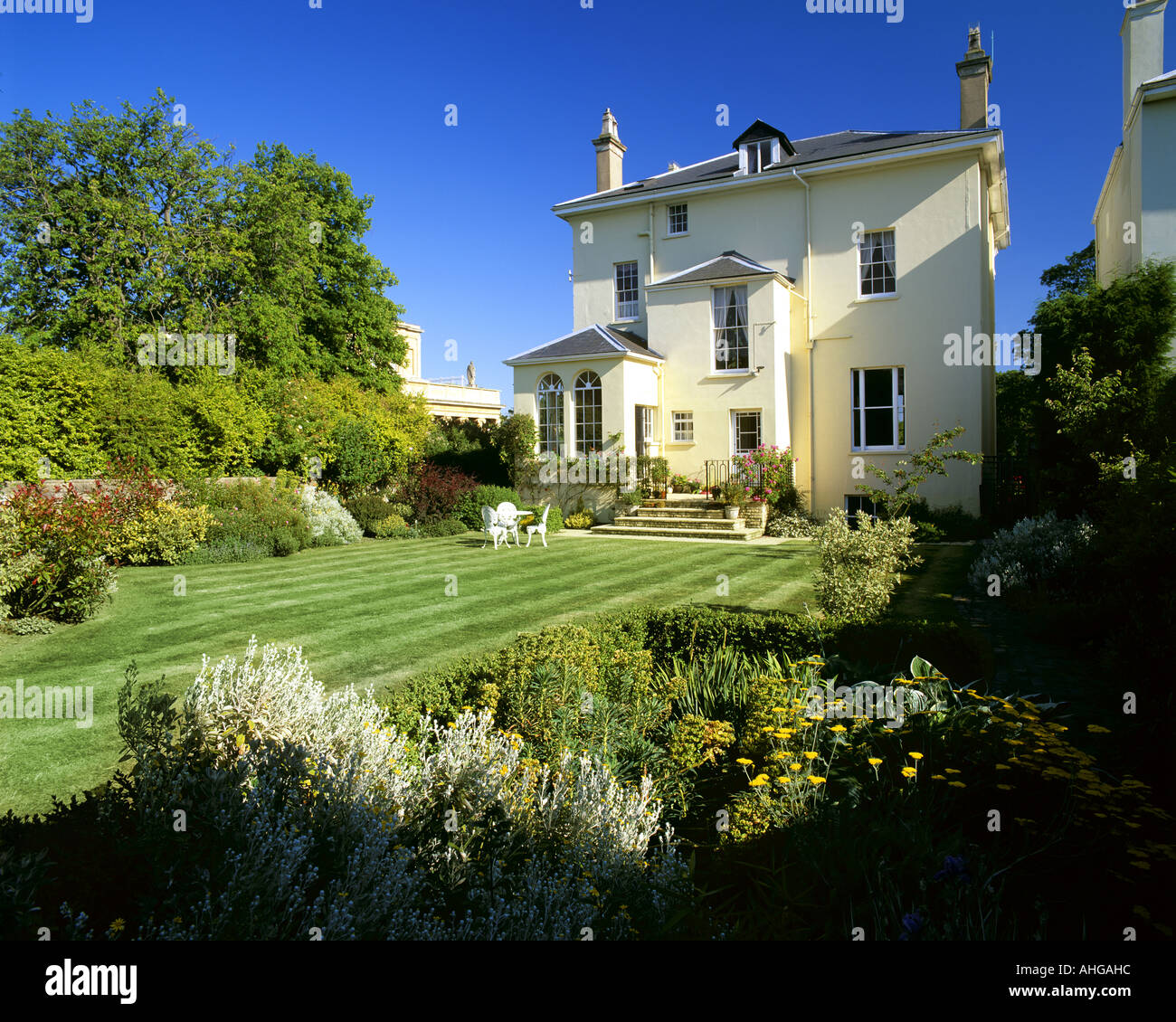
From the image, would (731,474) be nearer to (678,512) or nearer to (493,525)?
(678,512)

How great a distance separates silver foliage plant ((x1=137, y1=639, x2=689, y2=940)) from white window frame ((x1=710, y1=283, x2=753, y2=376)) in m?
17.2

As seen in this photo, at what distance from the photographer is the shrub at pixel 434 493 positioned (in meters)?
19.2

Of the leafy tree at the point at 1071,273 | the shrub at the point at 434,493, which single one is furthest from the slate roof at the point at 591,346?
the leafy tree at the point at 1071,273

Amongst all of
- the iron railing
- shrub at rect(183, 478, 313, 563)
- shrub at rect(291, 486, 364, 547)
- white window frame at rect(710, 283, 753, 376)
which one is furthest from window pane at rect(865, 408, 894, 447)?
shrub at rect(183, 478, 313, 563)

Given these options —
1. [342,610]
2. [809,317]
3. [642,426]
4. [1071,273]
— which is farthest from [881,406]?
[1071,273]

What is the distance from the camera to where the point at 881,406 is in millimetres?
19156

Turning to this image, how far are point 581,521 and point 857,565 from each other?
12.4m

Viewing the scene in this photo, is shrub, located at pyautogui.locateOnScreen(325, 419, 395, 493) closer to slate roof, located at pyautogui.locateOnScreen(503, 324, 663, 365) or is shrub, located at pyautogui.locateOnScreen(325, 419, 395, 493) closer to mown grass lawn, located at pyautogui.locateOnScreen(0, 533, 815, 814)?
mown grass lawn, located at pyautogui.locateOnScreen(0, 533, 815, 814)

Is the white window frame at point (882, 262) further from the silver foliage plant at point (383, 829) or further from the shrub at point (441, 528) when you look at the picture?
the silver foliage plant at point (383, 829)

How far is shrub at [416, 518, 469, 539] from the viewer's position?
18547mm

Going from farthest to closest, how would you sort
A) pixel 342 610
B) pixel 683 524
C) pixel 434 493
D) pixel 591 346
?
pixel 591 346
pixel 434 493
pixel 683 524
pixel 342 610

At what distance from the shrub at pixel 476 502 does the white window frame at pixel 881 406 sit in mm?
9628

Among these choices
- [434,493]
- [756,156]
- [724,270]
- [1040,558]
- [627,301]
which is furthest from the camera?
[627,301]
